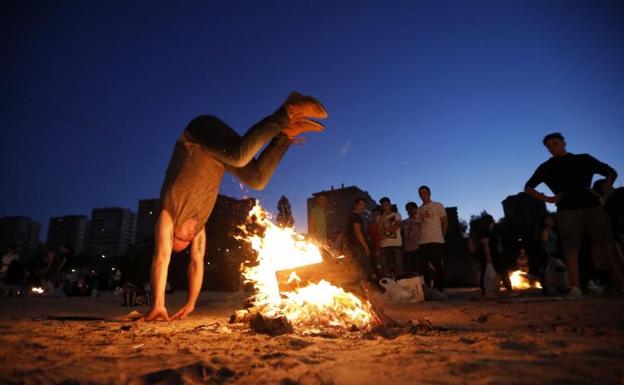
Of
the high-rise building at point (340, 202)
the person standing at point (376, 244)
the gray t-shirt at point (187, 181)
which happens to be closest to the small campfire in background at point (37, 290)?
the gray t-shirt at point (187, 181)

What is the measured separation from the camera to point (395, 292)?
5.96m

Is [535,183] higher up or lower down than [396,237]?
higher up

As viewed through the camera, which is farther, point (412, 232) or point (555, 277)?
point (412, 232)

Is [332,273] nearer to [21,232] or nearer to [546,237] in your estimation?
[546,237]

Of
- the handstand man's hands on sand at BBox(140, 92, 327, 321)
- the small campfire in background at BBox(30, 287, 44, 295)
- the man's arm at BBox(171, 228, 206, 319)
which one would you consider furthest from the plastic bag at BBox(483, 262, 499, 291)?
the small campfire in background at BBox(30, 287, 44, 295)

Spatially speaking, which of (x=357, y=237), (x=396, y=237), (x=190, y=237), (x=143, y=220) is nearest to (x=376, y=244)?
(x=396, y=237)

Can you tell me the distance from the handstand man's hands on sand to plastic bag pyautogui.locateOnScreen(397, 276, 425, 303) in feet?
12.2

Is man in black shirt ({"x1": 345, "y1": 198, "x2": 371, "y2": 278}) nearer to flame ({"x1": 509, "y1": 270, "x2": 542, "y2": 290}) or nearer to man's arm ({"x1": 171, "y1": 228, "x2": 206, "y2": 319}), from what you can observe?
man's arm ({"x1": 171, "y1": 228, "x2": 206, "y2": 319})

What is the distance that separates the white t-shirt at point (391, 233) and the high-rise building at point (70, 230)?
6965 centimetres

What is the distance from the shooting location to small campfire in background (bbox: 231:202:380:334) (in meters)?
3.05

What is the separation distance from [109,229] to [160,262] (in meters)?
66.1

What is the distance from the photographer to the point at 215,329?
10.1ft

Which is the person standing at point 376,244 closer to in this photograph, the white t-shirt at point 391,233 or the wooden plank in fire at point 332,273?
the white t-shirt at point 391,233

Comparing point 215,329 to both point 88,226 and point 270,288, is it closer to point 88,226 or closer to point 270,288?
point 270,288
